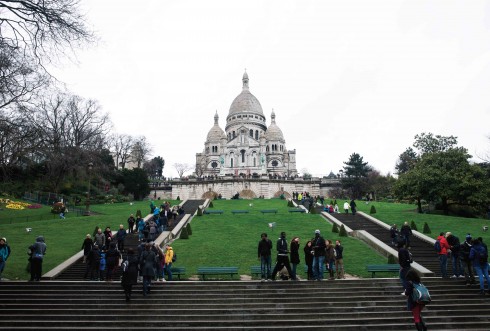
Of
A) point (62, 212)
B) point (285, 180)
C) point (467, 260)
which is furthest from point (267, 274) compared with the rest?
point (285, 180)

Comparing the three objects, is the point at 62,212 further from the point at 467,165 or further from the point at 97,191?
the point at 467,165

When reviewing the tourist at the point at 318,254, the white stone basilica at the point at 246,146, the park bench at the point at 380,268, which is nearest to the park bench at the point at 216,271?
the tourist at the point at 318,254

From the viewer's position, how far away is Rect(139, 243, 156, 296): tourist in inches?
450

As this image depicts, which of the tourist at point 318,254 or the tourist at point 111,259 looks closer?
the tourist at point 318,254

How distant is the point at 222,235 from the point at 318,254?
1076 centimetres

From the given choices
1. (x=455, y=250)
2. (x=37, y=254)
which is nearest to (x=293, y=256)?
(x=455, y=250)

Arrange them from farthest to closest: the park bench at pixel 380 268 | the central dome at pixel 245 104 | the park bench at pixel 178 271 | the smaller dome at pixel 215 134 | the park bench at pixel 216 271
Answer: the central dome at pixel 245 104 < the smaller dome at pixel 215 134 < the park bench at pixel 380 268 < the park bench at pixel 178 271 < the park bench at pixel 216 271

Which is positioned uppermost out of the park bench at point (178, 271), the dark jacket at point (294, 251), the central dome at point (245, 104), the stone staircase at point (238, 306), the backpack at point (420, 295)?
the central dome at point (245, 104)

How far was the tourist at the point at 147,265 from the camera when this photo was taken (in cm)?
1143

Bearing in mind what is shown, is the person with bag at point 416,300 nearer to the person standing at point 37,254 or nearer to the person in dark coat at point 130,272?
the person in dark coat at point 130,272

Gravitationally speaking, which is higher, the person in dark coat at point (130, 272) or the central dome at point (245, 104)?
the central dome at point (245, 104)

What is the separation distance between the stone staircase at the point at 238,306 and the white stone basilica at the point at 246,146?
227ft

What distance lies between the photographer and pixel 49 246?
1969cm

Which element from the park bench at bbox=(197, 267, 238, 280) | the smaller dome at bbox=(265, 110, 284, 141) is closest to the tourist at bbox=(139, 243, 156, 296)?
the park bench at bbox=(197, 267, 238, 280)
